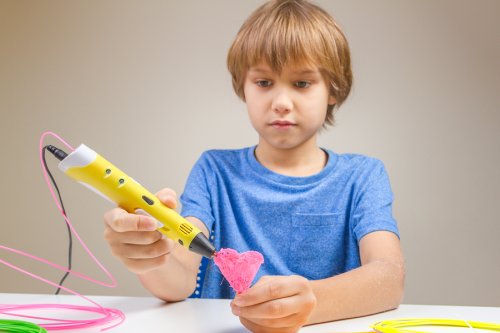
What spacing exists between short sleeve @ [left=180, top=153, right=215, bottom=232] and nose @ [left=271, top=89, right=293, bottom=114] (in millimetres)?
238

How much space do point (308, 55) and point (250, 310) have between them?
0.57m

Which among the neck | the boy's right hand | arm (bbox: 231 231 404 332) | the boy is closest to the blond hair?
the boy

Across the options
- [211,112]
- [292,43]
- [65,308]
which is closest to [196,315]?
[65,308]

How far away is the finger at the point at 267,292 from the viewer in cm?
69

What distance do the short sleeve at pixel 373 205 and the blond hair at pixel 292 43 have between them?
0.64ft

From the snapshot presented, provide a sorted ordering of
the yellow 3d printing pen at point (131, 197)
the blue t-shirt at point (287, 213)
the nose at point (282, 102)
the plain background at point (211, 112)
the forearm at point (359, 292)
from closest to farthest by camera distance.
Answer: the yellow 3d printing pen at point (131, 197) < the forearm at point (359, 292) < the nose at point (282, 102) < the blue t-shirt at point (287, 213) < the plain background at point (211, 112)

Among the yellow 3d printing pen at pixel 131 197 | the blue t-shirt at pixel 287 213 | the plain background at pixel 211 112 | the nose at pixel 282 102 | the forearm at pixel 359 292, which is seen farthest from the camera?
the plain background at pixel 211 112

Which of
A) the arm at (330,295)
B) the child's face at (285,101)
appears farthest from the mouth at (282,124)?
the arm at (330,295)

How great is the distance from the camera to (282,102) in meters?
1.05

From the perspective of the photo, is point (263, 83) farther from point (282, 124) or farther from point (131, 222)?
point (131, 222)

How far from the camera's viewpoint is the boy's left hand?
0.69 m

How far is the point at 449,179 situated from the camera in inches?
70.9

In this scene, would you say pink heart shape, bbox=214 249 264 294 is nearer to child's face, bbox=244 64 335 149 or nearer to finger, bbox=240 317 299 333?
finger, bbox=240 317 299 333

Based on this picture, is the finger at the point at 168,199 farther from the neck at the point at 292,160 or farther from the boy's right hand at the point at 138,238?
the neck at the point at 292,160
